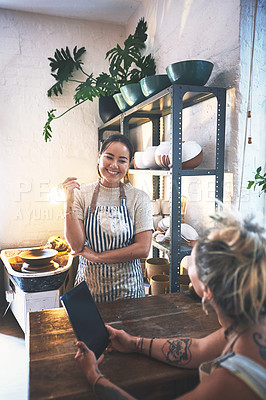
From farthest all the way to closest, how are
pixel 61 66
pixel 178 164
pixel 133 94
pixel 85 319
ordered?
pixel 61 66 → pixel 133 94 → pixel 178 164 → pixel 85 319

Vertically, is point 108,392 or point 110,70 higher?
point 110,70

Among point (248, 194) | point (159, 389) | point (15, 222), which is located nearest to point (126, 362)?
point (159, 389)

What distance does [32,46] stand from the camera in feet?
11.0

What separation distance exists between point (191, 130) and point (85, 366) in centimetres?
175

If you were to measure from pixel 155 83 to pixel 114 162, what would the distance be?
0.62 meters

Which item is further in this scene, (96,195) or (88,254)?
(96,195)

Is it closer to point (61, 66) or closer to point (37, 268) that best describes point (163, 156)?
point (37, 268)

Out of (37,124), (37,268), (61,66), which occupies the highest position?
(61,66)

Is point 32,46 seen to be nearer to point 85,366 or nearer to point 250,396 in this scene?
point 85,366

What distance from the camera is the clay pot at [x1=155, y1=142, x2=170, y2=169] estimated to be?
2036mm

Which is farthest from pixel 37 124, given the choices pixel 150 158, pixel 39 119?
pixel 150 158

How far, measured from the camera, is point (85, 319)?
3.58 ft

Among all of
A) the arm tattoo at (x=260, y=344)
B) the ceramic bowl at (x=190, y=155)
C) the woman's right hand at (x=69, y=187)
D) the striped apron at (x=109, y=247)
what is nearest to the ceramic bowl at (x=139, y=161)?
the ceramic bowl at (x=190, y=155)

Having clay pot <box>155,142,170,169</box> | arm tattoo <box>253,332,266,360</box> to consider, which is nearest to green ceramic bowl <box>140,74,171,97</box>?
clay pot <box>155,142,170,169</box>
